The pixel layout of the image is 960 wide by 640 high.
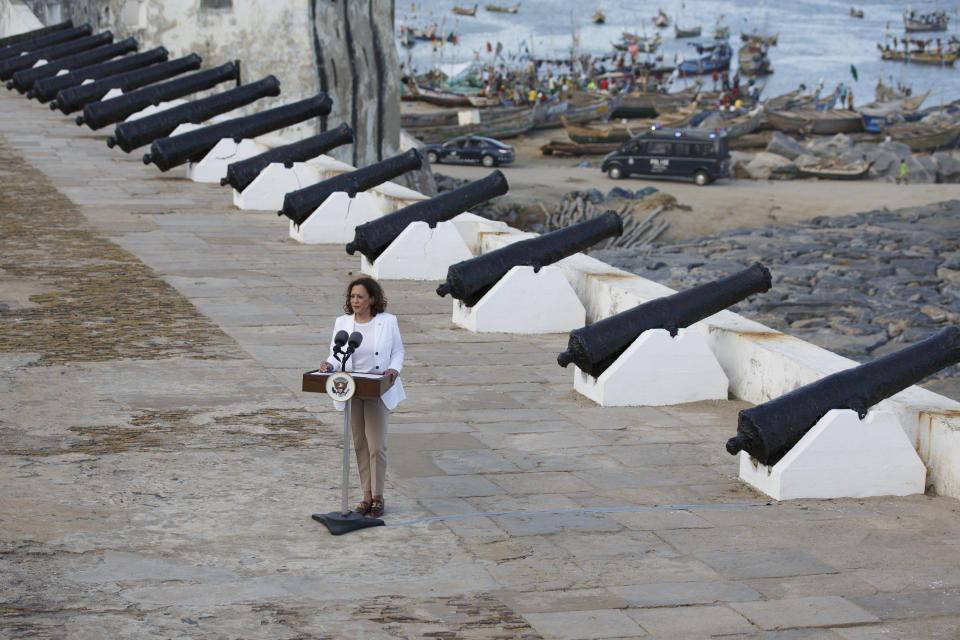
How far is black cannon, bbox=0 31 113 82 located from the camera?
2459 centimetres

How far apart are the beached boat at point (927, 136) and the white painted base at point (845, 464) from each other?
4796cm

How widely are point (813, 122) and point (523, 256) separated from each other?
159 feet

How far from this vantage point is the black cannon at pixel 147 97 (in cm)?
1856

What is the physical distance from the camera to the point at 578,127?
5228 centimetres

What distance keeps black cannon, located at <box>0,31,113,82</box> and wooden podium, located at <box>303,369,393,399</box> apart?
20.9m

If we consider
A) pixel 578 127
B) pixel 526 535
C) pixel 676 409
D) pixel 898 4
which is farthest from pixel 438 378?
pixel 898 4

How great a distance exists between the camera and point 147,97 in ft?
62.1

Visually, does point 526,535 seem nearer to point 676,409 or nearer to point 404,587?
point 404,587

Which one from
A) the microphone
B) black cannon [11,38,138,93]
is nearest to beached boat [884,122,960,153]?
black cannon [11,38,138,93]

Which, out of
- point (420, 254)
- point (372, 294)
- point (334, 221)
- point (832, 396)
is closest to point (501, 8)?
point (334, 221)

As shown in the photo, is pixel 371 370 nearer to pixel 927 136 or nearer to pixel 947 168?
pixel 947 168

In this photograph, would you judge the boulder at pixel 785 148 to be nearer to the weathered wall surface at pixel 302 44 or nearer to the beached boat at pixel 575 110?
the beached boat at pixel 575 110

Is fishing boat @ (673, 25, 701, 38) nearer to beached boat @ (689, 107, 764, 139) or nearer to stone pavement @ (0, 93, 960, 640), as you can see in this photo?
beached boat @ (689, 107, 764, 139)

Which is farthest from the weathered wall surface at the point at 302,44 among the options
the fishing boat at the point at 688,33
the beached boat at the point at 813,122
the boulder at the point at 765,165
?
the fishing boat at the point at 688,33
